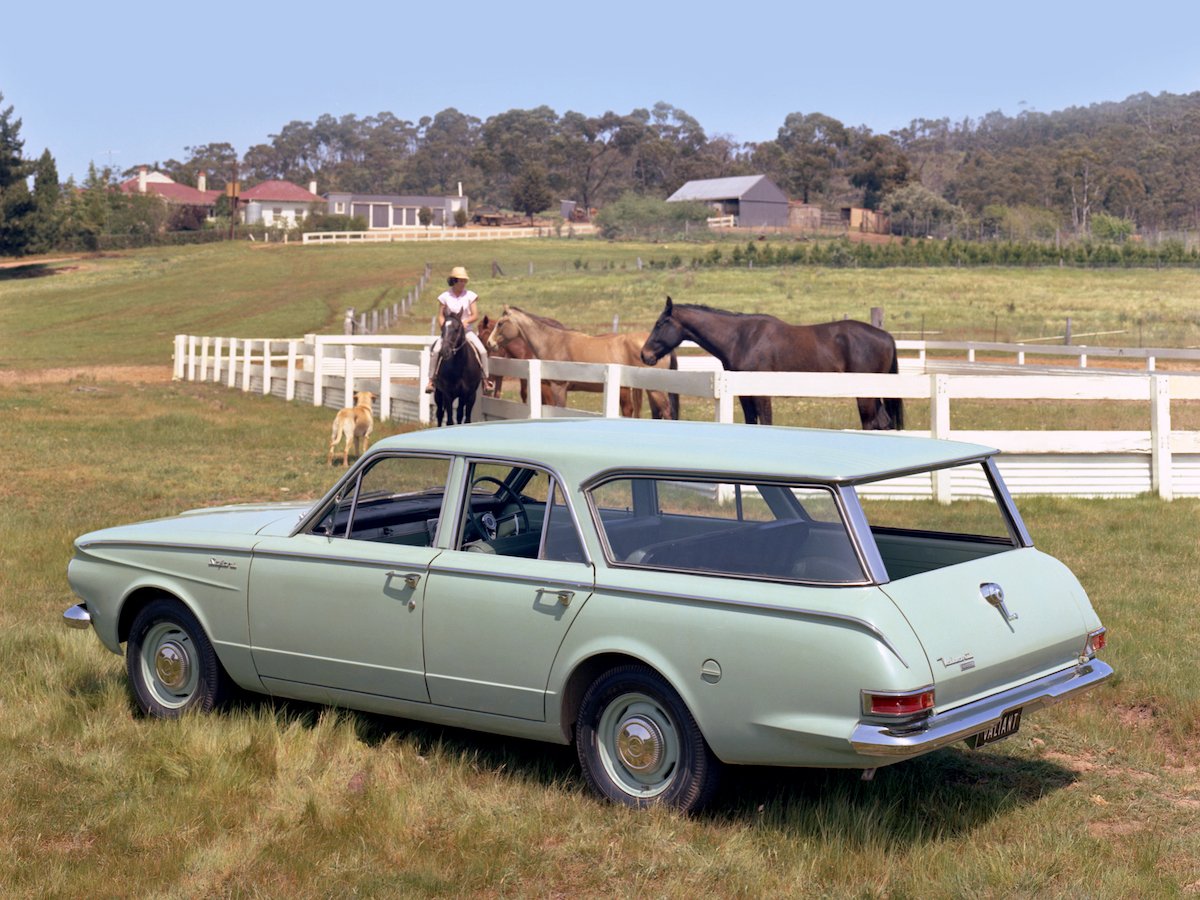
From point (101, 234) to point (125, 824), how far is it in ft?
331

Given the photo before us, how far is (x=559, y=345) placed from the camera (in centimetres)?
1953

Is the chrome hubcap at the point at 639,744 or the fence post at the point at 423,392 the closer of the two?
the chrome hubcap at the point at 639,744

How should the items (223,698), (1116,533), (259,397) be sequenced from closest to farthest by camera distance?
(223,698) → (1116,533) → (259,397)

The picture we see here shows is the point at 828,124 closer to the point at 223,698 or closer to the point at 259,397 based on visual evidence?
the point at 259,397

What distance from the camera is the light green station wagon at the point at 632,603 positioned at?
4922mm

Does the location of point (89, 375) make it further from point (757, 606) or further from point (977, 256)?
point (977, 256)

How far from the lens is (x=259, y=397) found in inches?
1094

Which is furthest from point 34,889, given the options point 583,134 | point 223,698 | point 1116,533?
point 583,134

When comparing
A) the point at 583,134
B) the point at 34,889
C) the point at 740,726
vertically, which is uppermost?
the point at 583,134

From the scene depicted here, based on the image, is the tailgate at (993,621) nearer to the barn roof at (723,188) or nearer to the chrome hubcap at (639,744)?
the chrome hubcap at (639,744)

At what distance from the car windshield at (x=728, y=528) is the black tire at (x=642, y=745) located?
18.7 inches

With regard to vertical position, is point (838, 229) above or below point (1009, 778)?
above

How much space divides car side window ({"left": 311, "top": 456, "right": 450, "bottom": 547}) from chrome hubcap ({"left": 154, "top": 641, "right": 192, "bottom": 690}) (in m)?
1.00

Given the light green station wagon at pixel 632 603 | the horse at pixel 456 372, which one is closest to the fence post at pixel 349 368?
the horse at pixel 456 372
